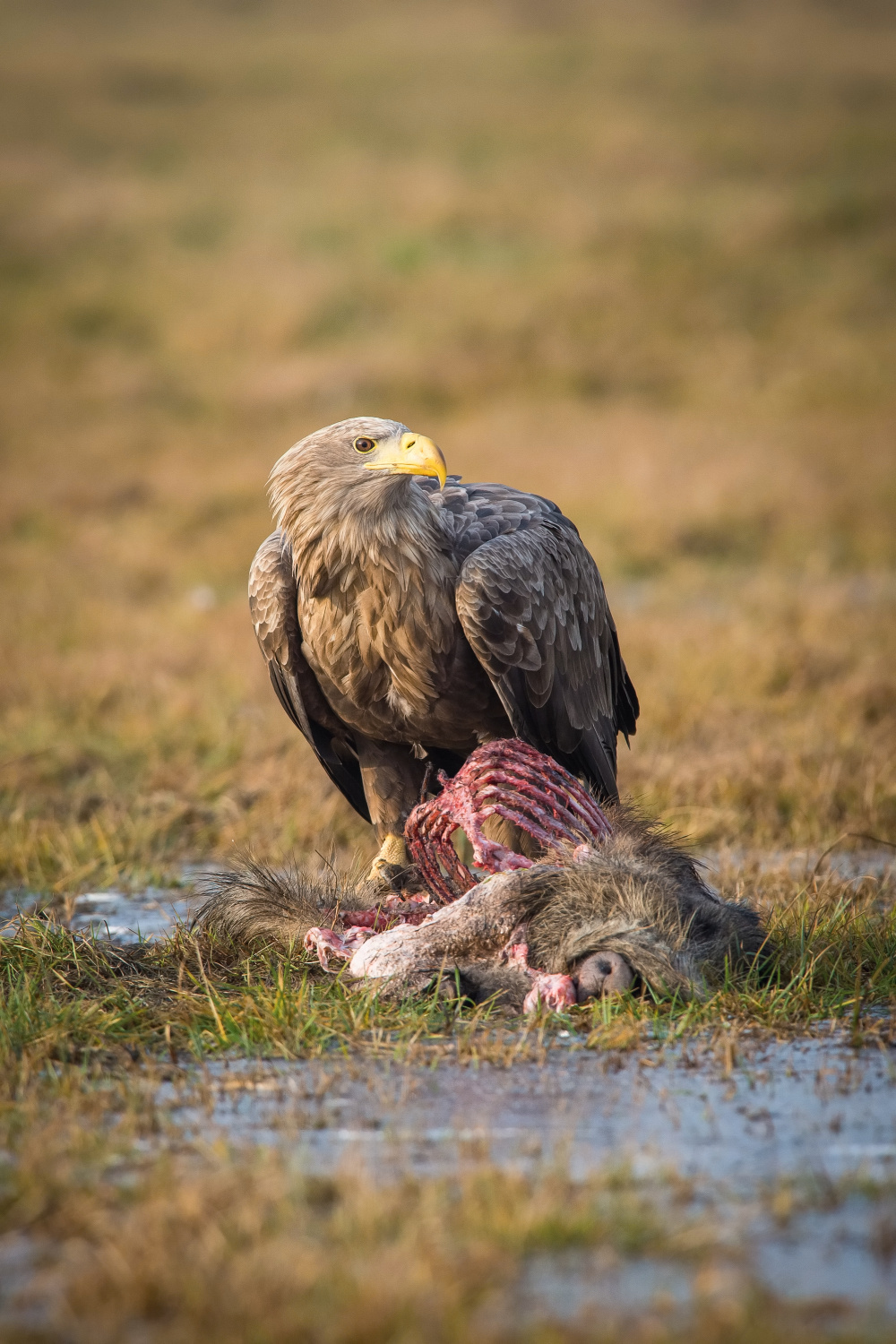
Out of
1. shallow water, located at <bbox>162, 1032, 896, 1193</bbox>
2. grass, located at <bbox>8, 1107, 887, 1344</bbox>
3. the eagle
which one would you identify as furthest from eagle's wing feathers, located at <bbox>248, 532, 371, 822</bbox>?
grass, located at <bbox>8, 1107, 887, 1344</bbox>

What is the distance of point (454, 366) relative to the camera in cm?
1908

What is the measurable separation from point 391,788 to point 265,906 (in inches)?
34.2

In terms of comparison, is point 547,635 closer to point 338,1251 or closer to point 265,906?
point 265,906

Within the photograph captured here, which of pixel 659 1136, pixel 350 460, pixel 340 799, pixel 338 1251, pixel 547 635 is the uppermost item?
pixel 350 460

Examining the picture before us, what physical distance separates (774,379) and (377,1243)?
57.6 ft

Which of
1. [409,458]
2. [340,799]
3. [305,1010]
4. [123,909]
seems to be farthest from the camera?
[340,799]

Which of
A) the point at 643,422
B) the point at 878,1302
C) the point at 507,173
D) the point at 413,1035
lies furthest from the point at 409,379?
the point at 878,1302

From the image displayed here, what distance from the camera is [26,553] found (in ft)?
42.4

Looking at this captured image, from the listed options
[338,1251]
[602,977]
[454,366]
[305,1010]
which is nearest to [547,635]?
[602,977]

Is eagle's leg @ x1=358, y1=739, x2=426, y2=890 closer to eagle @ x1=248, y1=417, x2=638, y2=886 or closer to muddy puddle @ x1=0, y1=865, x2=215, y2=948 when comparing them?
eagle @ x1=248, y1=417, x2=638, y2=886

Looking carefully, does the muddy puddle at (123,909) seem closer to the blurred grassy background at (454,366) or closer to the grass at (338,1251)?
the blurred grassy background at (454,366)

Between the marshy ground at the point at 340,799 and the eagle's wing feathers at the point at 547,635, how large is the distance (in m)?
0.70

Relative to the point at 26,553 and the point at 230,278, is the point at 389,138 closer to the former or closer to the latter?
the point at 230,278

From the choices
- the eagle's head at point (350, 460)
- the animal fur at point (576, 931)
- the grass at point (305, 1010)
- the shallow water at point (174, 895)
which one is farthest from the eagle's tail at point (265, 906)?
the eagle's head at point (350, 460)
